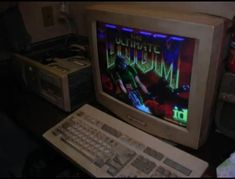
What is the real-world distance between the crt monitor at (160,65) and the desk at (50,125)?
0.05 meters

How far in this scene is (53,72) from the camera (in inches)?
38.1

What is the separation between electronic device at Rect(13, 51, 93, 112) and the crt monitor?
0.11m

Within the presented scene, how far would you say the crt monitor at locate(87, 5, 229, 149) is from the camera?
633 mm

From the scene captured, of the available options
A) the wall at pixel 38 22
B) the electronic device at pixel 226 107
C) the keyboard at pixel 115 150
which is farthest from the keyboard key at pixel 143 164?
the wall at pixel 38 22

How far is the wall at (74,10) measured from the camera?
916 millimetres

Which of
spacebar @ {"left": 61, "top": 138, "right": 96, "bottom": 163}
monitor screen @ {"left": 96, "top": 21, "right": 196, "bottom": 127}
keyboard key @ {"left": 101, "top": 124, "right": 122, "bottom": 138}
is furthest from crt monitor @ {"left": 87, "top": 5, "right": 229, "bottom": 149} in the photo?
spacebar @ {"left": 61, "top": 138, "right": 96, "bottom": 163}

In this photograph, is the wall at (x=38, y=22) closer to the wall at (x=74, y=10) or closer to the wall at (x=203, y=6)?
the wall at (x=74, y=10)

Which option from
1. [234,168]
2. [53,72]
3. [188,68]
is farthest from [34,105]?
[234,168]

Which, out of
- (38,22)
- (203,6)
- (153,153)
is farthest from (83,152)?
(38,22)

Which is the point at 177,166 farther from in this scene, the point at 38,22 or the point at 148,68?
the point at 38,22

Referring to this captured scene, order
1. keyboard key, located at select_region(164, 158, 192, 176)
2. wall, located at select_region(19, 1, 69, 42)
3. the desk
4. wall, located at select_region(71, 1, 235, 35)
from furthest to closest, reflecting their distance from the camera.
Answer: wall, located at select_region(19, 1, 69, 42) → wall, located at select_region(71, 1, 235, 35) → the desk → keyboard key, located at select_region(164, 158, 192, 176)

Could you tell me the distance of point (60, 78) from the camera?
938 millimetres

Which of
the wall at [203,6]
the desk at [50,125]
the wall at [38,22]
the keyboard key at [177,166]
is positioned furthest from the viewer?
the wall at [38,22]

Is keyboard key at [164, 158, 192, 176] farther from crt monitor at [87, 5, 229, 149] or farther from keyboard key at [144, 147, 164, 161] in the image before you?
crt monitor at [87, 5, 229, 149]
